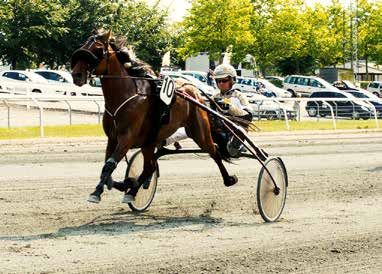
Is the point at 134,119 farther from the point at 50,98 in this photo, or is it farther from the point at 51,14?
the point at 51,14

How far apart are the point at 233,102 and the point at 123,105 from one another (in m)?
1.86

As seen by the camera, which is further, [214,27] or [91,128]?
[214,27]

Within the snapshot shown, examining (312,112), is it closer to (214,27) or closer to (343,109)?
(343,109)

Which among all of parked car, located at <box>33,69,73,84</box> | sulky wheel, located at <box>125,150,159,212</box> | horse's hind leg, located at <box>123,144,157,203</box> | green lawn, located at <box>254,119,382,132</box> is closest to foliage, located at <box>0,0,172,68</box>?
parked car, located at <box>33,69,73,84</box>

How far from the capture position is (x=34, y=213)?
7.86m

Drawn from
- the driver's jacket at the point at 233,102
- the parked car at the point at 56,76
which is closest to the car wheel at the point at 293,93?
the parked car at the point at 56,76

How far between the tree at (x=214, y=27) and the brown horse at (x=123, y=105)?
145 feet

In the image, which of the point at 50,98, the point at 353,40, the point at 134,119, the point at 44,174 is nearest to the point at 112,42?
the point at 134,119

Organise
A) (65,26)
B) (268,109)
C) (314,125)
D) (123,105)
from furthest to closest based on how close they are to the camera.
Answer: (65,26) < (314,125) < (268,109) < (123,105)

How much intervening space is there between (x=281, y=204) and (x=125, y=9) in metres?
50.3

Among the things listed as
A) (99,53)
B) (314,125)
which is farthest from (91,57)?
(314,125)

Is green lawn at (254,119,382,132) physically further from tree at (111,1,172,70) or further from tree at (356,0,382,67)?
tree at (356,0,382,67)

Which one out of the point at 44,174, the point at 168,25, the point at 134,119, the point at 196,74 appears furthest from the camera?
the point at 168,25

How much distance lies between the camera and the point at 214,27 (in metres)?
52.2
